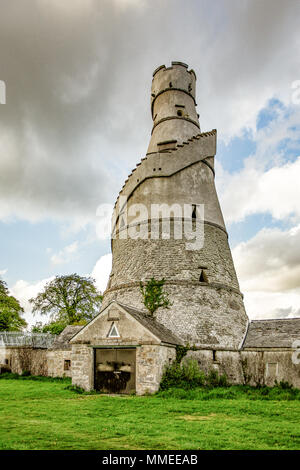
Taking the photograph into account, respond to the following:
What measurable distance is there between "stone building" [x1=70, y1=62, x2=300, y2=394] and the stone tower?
0.21 ft

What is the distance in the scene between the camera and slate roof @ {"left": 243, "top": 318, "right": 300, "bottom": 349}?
18.4 meters

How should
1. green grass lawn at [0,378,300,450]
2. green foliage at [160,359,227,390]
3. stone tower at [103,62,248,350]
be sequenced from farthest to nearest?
1. stone tower at [103,62,248,350]
2. green foliage at [160,359,227,390]
3. green grass lawn at [0,378,300,450]

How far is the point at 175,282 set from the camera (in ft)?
67.2

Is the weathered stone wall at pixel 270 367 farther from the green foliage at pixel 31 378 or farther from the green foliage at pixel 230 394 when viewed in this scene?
the green foliage at pixel 31 378

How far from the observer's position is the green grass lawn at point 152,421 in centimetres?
769

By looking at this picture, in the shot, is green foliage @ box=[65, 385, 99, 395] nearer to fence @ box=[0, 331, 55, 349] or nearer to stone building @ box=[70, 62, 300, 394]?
stone building @ box=[70, 62, 300, 394]

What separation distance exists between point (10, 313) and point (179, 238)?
27462 millimetres

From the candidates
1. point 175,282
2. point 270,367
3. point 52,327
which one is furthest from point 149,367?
point 52,327

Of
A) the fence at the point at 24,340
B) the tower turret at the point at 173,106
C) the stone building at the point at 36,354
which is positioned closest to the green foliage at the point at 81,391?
the stone building at the point at 36,354

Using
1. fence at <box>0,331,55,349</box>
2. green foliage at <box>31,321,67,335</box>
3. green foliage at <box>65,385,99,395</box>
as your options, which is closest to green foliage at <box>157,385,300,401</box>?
green foliage at <box>65,385,99,395</box>

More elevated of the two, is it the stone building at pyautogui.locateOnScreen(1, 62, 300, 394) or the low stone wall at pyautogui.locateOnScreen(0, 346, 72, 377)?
the stone building at pyautogui.locateOnScreen(1, 62, 300, 394)

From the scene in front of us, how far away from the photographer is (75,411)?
1158 centimetres

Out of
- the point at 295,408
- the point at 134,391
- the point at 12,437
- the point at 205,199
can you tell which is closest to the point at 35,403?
the point at 134,391

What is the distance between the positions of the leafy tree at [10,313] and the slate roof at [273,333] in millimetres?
29206
